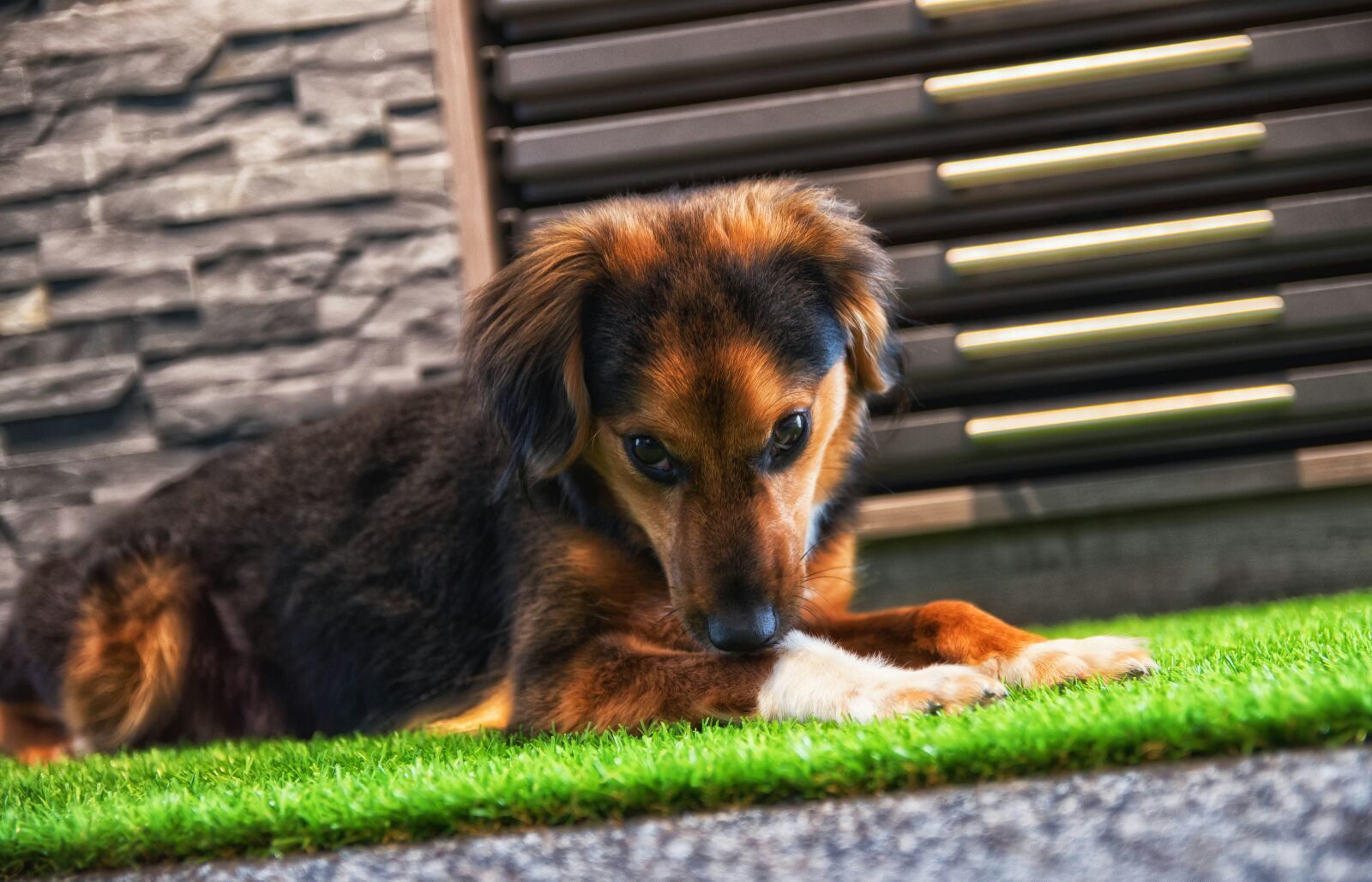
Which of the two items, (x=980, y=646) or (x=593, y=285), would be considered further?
(x=593, y=285)

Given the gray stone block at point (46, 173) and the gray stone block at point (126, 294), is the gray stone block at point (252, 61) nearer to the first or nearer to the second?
the gray stone block at point (46, 173)

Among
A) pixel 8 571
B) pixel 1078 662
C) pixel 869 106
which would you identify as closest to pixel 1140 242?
pixel 869 106

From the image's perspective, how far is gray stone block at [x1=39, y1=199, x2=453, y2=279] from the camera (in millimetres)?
3607

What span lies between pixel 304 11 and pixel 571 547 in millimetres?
2171

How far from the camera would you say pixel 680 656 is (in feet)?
6.89

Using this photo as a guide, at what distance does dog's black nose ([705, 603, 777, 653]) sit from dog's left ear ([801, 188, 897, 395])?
72 cm

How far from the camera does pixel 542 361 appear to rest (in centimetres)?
225

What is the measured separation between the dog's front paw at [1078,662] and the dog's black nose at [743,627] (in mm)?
411

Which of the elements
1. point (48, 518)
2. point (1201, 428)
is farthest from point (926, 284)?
point (48, 518)

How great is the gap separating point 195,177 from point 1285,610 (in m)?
3.43

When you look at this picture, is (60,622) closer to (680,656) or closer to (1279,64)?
(680,656)

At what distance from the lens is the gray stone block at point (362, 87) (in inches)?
140

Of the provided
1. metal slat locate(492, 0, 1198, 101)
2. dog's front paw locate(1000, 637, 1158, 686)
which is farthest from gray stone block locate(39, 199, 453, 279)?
dog's front paw locate(1000, 637, 1158, 686)

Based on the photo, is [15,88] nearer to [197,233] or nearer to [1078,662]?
[197,233]
